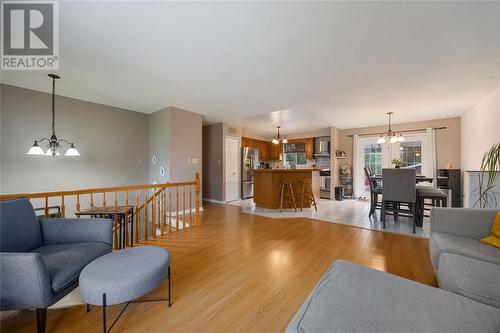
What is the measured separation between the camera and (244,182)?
7039 mm

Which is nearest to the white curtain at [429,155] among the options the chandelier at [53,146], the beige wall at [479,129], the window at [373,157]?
the beige wall at [479,129]

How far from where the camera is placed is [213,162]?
6.43 metres

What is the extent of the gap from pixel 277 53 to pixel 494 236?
111 inches

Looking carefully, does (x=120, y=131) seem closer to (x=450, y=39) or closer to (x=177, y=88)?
(x=177, y=88)

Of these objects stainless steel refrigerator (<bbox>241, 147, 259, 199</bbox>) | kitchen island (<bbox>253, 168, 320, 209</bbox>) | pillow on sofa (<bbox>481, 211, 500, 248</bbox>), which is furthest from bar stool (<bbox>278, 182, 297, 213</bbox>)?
pillow on sofa (<bbox>481, 211, 500, 248</bbox>)

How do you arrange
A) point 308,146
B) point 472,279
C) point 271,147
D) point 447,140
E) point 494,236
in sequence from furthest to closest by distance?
point 271,147, point 308,146, point 447,140, point 494,236, point 472,279

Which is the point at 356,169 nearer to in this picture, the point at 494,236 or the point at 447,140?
the point at 447,140

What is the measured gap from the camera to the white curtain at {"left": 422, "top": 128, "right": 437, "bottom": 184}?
557 cm

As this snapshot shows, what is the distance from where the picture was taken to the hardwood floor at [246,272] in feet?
4.83

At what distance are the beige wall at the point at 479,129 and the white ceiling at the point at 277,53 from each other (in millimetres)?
258

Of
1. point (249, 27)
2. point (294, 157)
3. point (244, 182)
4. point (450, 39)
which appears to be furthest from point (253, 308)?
point (294, 157)

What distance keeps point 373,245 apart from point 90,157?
226 inches

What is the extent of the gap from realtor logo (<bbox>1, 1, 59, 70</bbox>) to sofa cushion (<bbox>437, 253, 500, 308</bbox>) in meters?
3.69

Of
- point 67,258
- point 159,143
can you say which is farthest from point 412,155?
point 67,258
